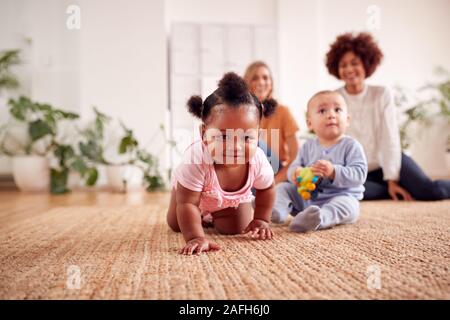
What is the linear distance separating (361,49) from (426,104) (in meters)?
2.93

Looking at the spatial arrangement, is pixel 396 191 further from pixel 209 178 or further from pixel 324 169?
pixel 209 178

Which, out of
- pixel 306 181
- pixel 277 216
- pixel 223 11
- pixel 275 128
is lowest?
pixel 277 216

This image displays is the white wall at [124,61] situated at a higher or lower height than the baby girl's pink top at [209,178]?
higher

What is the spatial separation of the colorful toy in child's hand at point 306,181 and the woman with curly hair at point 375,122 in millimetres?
849

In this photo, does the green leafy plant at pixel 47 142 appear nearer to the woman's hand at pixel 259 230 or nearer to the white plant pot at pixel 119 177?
the white plant pot at pixel 119 177

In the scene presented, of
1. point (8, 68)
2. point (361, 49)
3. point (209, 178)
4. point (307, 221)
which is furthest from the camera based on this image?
point (8, 68)

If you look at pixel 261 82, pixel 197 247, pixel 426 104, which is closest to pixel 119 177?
pixel 261 82

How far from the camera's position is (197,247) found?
1006 millimetres

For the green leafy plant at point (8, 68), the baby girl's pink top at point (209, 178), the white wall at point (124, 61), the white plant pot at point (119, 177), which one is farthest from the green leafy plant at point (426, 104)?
the green leafy plant at point (8, 68)

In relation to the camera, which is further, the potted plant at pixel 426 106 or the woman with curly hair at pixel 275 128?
the potted plant at pixel 426 106

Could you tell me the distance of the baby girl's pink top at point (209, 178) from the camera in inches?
43.3

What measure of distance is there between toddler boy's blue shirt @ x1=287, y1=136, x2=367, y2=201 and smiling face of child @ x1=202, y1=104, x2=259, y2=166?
18.4 inches

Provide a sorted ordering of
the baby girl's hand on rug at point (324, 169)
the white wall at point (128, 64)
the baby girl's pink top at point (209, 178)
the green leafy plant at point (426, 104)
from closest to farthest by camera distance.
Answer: the baby girl's pink top at point (209, 178) → the baby girl's hand on rug at point (324, 169) → the white wall at point (128, 64) → the green leafy plant at point (426, 104)

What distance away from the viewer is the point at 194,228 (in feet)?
3.50
